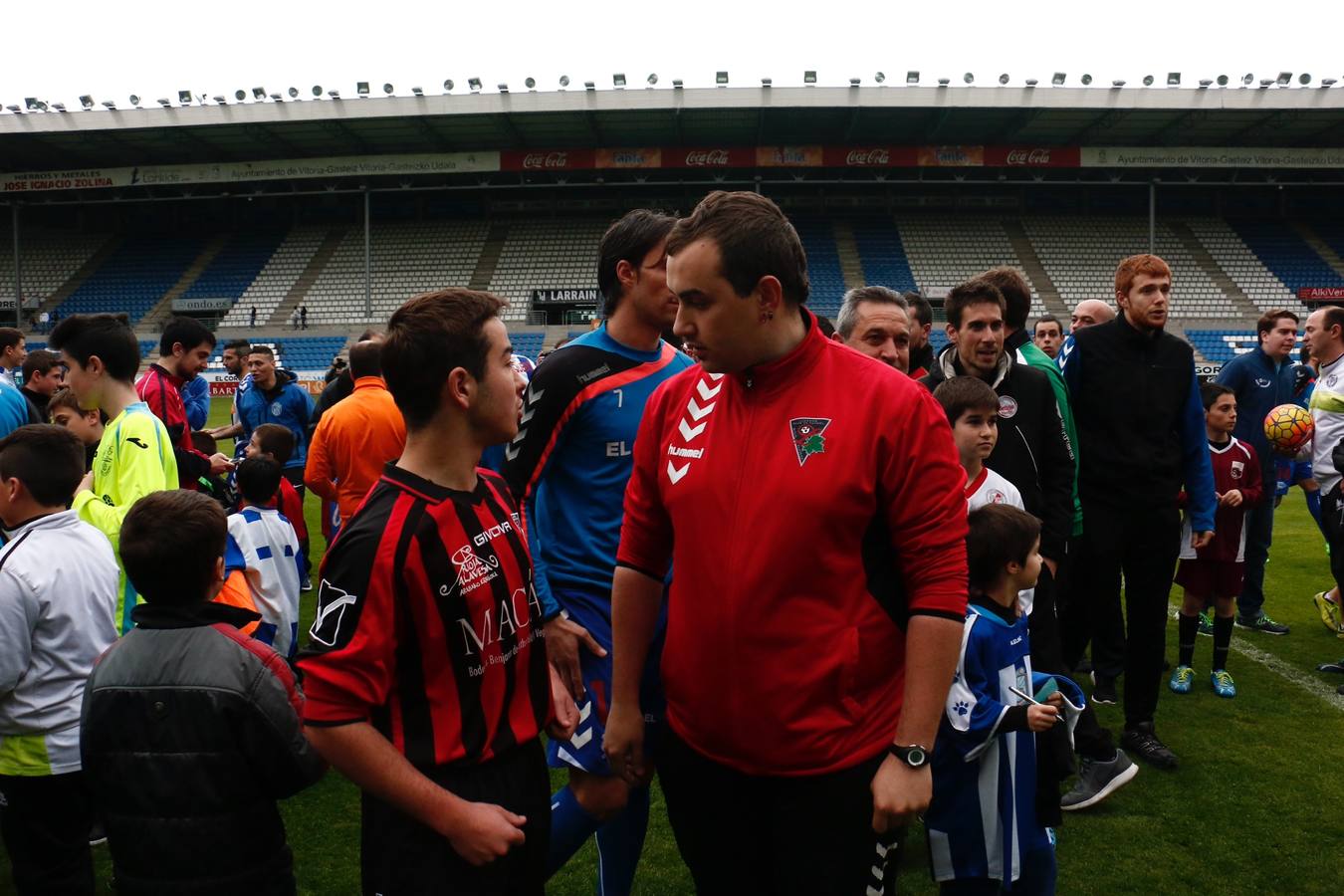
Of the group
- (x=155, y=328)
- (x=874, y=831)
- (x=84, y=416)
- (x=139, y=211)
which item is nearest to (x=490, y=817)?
(x=874, y=831)

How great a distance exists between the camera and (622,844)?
274 centimetres

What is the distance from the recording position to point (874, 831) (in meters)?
1.77

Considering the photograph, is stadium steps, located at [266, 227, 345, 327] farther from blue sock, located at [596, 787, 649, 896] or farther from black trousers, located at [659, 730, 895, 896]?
black trousers, located at [659, 730, 895, 896]

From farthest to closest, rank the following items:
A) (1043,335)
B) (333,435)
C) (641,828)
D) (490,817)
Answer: (1043,335) → (333,435) → (641,828) → (490,817)

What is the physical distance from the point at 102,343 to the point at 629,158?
1121 inches

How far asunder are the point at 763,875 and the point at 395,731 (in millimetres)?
794

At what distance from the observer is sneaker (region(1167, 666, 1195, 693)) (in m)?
5.25

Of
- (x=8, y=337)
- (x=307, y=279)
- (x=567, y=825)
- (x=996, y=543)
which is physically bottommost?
(x=567, y=825)

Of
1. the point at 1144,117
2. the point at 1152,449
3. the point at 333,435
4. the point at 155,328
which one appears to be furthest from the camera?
the point at 155,328

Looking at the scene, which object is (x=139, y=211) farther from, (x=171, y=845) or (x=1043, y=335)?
(x=171, y=845)

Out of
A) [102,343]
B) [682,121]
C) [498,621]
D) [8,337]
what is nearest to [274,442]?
[8,337]

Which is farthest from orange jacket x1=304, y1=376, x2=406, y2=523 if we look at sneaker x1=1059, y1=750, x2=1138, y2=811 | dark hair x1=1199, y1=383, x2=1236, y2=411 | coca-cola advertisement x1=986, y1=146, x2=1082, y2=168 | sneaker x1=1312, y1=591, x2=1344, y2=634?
coca-cola advertisement x1=986, y1=146, x2=1082, y2=168

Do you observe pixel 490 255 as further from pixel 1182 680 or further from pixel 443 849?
pixel 443 849

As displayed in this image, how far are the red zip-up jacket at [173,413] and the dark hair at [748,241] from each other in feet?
13.0
